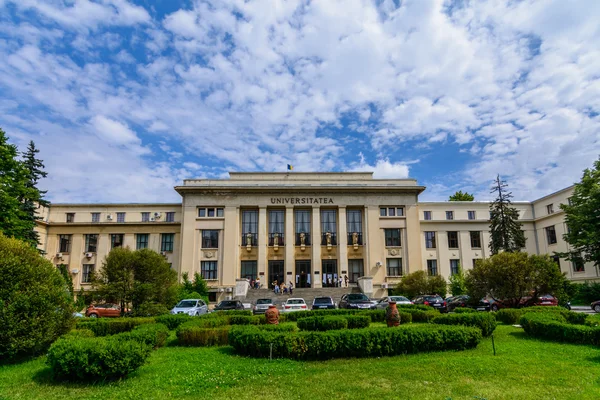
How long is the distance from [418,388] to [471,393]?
95 centimetres

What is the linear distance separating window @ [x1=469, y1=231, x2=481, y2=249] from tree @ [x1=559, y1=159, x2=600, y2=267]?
40.1 ft

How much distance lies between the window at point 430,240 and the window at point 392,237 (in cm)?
468

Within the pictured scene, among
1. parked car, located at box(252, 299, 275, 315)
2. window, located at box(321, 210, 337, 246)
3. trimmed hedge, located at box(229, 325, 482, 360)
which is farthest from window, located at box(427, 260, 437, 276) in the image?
trimmed hedge, located at box(229, 325, 482, 360)

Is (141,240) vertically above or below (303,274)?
above

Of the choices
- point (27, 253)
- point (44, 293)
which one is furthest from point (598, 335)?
point (27, 253)

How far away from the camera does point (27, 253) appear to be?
11.4m

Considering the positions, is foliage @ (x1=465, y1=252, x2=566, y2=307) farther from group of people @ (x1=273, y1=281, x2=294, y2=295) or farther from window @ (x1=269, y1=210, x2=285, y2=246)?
window @ (x1=269, y1=210, x2=285, y2=246)

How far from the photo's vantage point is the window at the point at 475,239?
45344 mm

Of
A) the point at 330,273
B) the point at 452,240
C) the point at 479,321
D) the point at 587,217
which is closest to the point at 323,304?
the point at 479,321

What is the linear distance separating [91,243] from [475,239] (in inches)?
1658

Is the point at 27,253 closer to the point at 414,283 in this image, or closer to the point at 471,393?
the point at 471,393

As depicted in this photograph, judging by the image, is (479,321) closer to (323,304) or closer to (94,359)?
(94,359)

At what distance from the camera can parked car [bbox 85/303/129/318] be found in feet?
88.7

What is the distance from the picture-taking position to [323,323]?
14938mm
